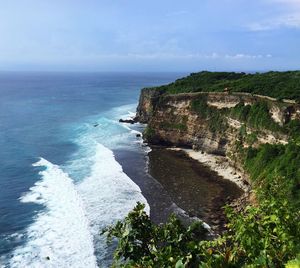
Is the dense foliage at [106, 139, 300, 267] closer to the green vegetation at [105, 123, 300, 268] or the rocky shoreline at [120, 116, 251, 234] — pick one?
the green vegetation at [105, 123, 300, 268]

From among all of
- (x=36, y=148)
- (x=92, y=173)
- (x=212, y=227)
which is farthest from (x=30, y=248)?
(x=36, y=148)

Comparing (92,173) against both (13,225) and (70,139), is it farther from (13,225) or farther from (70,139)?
(70,139)

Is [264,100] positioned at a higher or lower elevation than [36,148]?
higher

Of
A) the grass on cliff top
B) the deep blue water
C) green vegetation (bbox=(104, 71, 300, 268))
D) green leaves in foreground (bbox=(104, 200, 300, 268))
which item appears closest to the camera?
green leaves in foreground (bbox=(104, 200, 300, 268))

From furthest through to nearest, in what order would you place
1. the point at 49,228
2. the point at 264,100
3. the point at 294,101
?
the point at 264,100
the point at 294,101
the point at 49,228

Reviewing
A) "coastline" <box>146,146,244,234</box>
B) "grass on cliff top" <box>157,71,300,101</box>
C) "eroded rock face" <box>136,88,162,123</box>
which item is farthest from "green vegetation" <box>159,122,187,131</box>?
"eroded rock face" <box>136,88,162,123</box>
